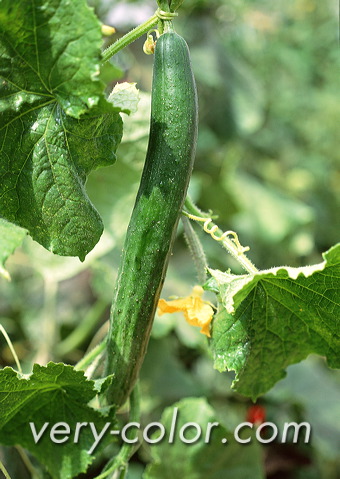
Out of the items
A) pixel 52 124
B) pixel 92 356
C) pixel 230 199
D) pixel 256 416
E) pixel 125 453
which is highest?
pixel 230 199

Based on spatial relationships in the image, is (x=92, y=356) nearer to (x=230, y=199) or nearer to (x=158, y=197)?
(x=158, y=197)

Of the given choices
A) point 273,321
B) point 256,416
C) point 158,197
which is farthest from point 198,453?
point 158,197

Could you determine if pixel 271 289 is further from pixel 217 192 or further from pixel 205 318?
pixel 217 192

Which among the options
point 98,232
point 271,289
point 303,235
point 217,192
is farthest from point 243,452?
point 303,235

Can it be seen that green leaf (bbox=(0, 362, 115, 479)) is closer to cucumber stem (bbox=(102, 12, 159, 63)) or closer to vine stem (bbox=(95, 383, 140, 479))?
vine stem (bbox=(95, 383, 140, 479))

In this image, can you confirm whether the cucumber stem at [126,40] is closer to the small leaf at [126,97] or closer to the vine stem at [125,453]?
the small leaf at [126,97]
